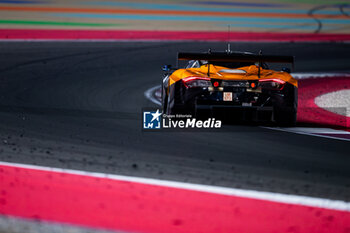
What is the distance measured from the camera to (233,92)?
7988mm

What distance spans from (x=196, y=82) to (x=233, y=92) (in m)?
0.50

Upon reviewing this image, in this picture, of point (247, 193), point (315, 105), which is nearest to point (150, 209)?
point (247, 193)

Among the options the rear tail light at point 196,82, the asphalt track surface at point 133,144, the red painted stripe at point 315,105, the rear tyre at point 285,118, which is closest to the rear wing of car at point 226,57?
the rear tail light at point 196,82

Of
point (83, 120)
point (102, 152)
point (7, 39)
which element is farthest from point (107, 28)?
point (102, 152)

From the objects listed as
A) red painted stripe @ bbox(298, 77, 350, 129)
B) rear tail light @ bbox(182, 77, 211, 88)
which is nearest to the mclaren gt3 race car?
rear tail light @ bbox(182, 77, 211, 88)

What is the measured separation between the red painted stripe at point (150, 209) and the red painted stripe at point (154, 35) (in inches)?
605

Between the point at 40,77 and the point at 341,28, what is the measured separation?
14.0 metres

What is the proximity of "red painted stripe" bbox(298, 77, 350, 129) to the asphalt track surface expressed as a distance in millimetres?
1533

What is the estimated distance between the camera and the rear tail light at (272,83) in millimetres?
8156

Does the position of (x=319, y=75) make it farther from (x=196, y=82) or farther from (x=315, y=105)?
(x=196, y=82)

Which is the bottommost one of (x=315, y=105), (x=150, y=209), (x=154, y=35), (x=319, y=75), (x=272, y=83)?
(x=150, y=209)

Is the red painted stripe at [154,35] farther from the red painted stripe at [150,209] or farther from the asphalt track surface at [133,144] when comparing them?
the red painted stripe at [150,209]

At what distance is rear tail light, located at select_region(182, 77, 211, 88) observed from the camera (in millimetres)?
8047

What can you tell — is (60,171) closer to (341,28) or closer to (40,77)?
(40,77)
